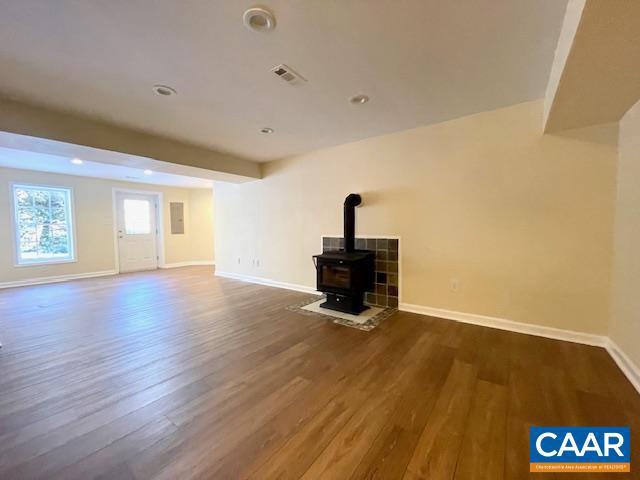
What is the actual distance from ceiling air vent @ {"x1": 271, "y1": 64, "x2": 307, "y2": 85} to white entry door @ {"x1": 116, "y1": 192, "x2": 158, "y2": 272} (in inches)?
249

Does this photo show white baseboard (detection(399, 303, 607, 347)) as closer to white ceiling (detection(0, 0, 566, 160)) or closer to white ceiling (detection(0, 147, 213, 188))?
white ceiling (detection(0, 0, 566, 160))

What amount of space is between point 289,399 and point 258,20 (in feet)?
7.75

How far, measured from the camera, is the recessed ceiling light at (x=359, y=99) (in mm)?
2410

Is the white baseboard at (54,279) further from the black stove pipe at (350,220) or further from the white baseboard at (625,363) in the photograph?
the white baseboard at (625,363)

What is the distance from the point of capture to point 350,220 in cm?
353

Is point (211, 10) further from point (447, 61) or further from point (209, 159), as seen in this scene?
point (209, 159)

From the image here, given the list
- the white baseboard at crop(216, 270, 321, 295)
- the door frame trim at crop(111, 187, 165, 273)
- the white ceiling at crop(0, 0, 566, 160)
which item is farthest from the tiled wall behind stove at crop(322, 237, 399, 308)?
the door frame trim at crop(111, 187, 165, 273)

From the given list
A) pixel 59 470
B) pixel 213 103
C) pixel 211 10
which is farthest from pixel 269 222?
pixel 59 470

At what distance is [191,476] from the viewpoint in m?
1.13

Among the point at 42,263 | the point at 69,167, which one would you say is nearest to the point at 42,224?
the point at 42,263

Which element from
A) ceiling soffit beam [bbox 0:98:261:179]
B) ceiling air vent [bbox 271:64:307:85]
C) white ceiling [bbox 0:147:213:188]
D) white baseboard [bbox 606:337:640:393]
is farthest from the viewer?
white ceiling [bbox 0:147:213:188]

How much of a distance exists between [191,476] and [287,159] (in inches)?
164

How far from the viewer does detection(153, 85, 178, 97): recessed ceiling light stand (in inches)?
86.8

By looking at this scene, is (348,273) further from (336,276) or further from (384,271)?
(384,271)
